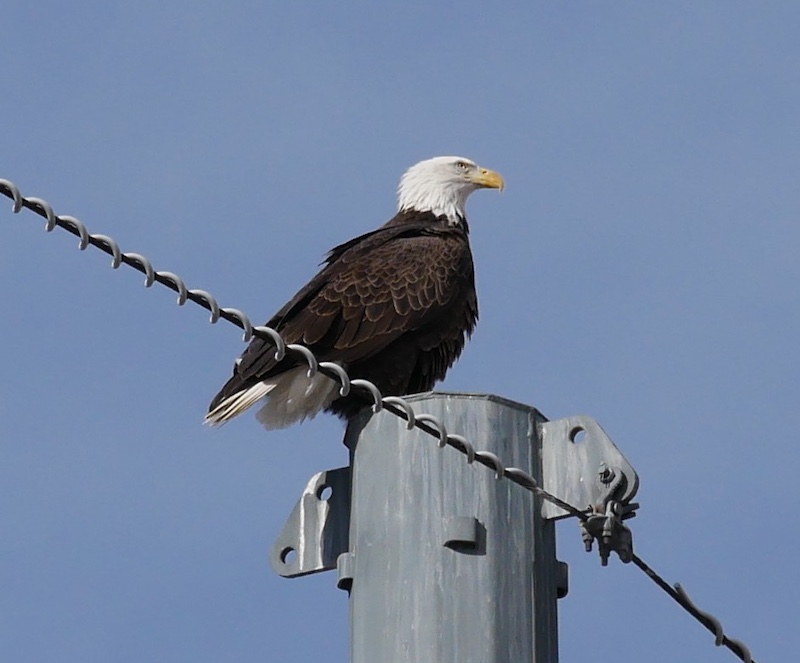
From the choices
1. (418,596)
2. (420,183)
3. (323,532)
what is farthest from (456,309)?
(418,596)

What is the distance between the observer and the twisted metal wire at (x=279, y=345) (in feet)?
10.8

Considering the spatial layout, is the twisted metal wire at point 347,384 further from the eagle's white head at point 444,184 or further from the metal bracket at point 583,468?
the eagle's white head at point 444,184

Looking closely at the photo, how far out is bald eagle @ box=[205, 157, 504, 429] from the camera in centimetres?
639

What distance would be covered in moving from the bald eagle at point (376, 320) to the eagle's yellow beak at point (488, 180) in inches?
38.5

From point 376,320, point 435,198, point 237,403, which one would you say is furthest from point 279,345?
point 435,198

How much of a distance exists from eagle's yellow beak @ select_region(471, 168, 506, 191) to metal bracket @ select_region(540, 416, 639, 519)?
495 centimetres

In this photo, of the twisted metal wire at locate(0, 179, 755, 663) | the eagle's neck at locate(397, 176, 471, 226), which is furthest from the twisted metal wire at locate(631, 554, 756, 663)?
the eagle's neck at locate(397, 176, 471, 226)

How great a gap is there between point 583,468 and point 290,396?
281cm

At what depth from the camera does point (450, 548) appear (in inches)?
135

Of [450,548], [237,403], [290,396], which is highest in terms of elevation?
[290,396]

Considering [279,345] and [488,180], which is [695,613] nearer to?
[279,345]

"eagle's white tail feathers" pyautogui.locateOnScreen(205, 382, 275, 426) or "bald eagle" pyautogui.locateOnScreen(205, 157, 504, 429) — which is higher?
"bald eagle" pyautogui.locateOnScreen(205, 157, 504, 429)

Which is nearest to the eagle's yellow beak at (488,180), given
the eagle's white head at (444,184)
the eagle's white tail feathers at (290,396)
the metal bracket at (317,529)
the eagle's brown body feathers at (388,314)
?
the eagle's white head at (444,184)

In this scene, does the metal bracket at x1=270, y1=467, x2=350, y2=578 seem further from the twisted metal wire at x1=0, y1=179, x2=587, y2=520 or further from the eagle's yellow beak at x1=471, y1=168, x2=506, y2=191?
the eagle's yellow beak at x1=471, y1=168, x2=506, y2=191
